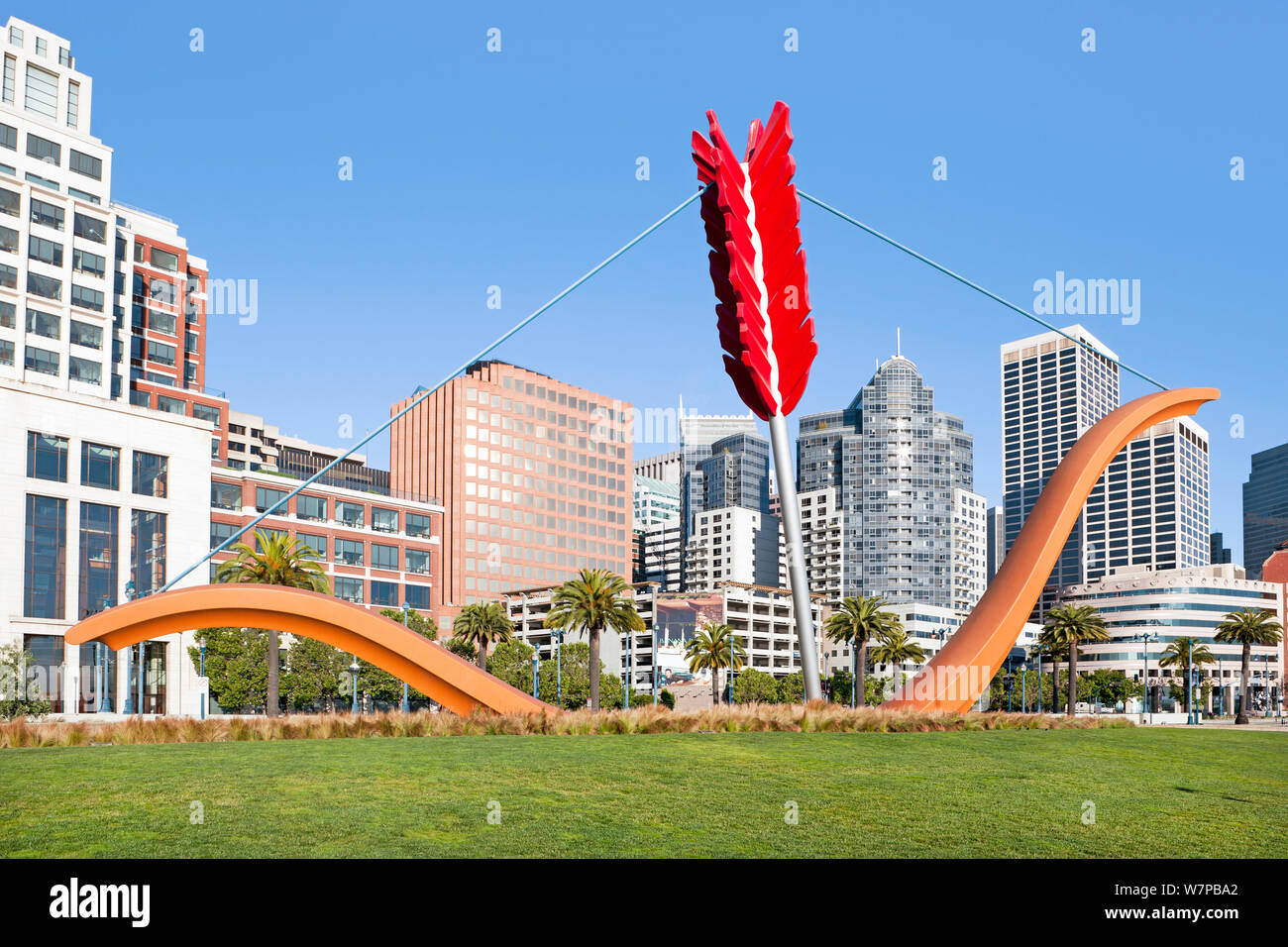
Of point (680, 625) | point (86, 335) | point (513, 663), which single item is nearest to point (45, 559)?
point (86, 335)

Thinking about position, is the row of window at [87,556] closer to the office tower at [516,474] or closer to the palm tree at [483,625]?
the palm tree at [483,625]

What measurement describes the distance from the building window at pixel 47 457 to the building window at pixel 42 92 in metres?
27.4

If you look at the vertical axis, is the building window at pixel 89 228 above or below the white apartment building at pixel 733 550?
above

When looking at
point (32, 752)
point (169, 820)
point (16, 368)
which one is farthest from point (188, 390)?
point (169, 820)

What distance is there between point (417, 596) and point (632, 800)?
252 ft

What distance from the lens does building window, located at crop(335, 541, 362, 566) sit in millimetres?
81062

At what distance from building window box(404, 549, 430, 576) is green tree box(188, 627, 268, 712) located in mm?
23753

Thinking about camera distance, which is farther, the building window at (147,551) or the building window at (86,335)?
the building window at (86,335)

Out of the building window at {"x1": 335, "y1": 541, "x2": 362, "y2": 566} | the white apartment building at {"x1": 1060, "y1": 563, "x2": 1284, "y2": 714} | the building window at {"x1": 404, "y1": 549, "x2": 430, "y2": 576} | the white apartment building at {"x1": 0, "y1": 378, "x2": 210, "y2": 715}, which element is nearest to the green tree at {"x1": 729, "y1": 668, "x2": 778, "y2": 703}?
the building window at {"x1": 404, "y1": 549, "x2": 430, "y2": 576}

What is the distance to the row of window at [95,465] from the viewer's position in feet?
167

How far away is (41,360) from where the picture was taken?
64.1m

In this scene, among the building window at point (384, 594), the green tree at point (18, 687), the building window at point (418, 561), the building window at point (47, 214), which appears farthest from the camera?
the building window at point (418, 561)

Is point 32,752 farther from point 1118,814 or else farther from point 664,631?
point 664,631

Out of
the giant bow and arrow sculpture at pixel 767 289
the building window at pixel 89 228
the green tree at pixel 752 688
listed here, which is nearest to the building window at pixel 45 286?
the building window at pixel 89 228
